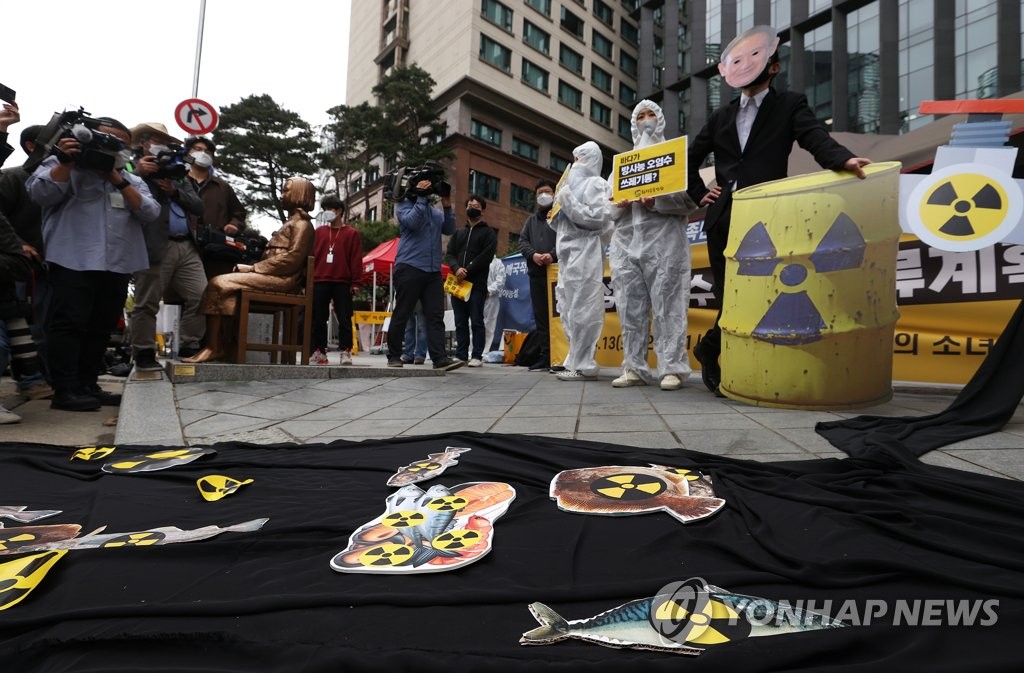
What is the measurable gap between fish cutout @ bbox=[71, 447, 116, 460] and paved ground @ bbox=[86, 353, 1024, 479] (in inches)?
11.1

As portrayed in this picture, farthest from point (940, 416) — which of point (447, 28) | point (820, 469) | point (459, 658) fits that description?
point (447, 28)

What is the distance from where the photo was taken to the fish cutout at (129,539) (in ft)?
4.09

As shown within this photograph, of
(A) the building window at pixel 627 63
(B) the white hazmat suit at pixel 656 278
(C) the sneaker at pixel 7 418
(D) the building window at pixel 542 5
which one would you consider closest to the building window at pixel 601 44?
(A) the building window at pixel 627 63

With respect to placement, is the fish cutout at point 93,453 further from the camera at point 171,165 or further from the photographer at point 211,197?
the photographer at point 211,197

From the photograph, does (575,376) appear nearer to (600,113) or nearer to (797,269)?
(797,269)

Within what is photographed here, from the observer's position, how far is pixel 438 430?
110 inches

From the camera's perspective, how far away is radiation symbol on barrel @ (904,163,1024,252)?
257 centimetres

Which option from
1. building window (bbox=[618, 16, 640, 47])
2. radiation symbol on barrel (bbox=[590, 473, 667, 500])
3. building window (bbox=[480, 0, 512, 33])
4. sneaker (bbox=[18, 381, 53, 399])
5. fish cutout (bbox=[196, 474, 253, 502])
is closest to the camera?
radiation symbol on barrel (bbox=[590, 473, 667, 500])

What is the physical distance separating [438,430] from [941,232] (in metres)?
2.64

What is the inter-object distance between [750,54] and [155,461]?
12.1 feet

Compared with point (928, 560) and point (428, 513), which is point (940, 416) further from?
point (428, 513)

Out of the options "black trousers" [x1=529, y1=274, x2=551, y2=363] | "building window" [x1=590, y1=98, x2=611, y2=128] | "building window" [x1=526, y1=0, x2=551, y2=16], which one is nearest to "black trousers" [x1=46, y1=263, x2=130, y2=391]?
"black trousers" [x1=529, y1=274, x2=551, y2=363]

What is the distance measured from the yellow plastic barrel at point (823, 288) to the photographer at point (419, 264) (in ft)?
9.74

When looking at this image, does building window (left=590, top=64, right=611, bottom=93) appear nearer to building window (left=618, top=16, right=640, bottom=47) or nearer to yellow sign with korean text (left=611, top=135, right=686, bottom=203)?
building window (left=618, top=16, right=640, bottom=47)
